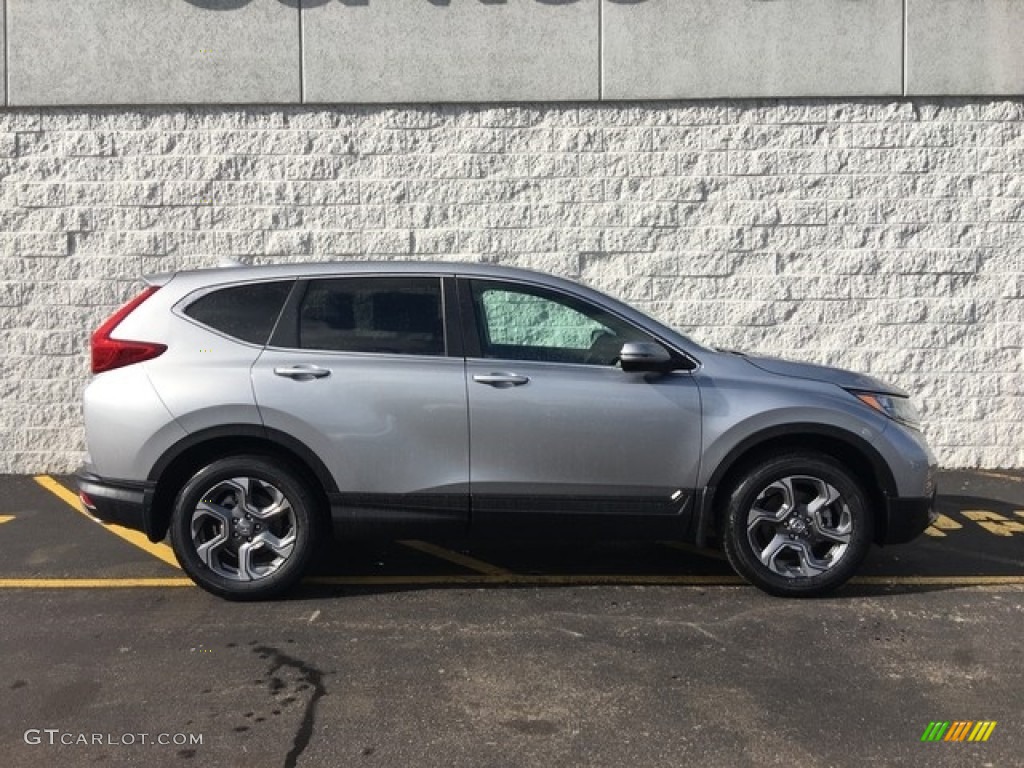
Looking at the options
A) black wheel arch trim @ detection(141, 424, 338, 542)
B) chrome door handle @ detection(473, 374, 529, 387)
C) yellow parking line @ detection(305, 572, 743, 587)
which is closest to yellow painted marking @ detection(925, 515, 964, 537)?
yellow parking line @ detection(305, 572, 743, 587)

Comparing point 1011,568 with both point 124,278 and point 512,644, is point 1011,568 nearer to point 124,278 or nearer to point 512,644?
point 512,644

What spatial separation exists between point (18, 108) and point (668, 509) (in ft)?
22.1

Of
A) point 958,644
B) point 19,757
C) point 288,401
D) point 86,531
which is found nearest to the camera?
point 19,757

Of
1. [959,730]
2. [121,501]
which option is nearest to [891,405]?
[959,730]

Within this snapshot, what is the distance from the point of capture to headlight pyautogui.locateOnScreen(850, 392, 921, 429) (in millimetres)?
5484

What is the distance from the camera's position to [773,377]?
5.45m

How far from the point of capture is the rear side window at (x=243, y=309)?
5461 mm

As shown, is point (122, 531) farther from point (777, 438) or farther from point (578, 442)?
point (777, 438)

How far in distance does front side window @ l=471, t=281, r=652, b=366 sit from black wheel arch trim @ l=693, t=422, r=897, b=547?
751mm

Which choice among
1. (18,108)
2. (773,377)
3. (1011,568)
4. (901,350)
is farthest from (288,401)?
(901,350)

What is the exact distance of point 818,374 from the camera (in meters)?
5.57

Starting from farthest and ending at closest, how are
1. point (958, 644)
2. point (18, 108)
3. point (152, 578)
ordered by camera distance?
point (18, 108)
point (152, 578)
point (958, 644)

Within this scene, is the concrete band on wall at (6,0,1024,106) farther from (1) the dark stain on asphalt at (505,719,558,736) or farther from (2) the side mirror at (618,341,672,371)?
(1) the dark stain on asphalt at (505,719,558,736)

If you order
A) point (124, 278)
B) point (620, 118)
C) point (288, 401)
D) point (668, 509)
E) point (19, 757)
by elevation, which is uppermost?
point (620, 118)
